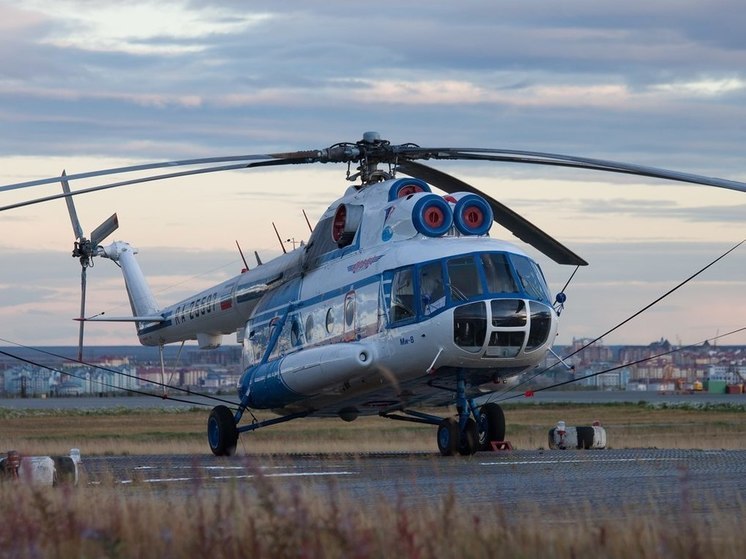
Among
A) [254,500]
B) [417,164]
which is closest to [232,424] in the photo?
[417,164]

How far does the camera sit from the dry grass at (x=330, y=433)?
36.3m

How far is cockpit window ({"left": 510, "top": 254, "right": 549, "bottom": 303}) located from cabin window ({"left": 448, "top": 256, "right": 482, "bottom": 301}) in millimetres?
730

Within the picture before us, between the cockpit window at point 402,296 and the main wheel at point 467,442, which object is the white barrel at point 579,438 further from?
the cockpit window at point 402,296

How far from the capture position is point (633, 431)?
5412 centimetres

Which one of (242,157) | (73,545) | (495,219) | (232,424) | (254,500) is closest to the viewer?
(73,545)

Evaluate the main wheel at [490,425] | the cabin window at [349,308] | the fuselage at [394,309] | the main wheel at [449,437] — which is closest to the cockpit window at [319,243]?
the fuselage at [394,309]

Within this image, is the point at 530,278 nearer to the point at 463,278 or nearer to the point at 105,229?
the point at 463,278

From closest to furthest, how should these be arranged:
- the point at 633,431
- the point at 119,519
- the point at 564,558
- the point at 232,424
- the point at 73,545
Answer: the point at 564,558, the point at 73,545, the point at 119,519, the point at 232,424, the point at 633,431

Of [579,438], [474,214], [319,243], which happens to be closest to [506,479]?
[474,214]

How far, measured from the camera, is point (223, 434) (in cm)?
2773

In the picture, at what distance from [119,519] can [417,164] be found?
14.5 m

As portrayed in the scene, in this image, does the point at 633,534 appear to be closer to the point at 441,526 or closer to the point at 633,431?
the point at 441,526

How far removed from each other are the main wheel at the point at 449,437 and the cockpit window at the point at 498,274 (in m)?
2.41

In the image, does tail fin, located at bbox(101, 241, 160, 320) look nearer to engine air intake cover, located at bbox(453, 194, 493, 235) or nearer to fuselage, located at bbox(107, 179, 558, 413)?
fuselage, located at bbox(107, 179, 558, 413)
